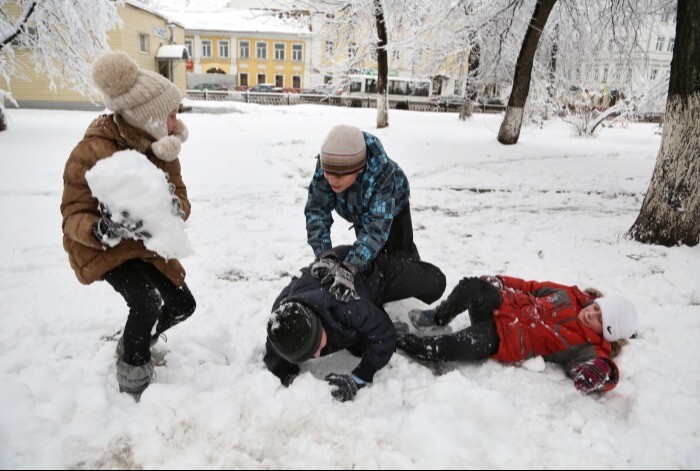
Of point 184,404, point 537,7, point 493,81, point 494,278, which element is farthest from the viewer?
point 493,81

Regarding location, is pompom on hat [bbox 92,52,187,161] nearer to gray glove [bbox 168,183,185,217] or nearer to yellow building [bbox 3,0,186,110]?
gray glove [bbox 168,183,185,217]

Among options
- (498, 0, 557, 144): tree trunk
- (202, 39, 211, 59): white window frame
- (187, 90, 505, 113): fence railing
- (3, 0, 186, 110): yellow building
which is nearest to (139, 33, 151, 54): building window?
(3, 0, 186, 110): yellow building

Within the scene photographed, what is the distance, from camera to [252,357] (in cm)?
282

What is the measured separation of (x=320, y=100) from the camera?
3178 centimetres

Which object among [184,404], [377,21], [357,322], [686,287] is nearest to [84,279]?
[184,404]

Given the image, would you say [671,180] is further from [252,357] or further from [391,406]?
[252,357]

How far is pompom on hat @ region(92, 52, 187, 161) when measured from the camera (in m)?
2.10

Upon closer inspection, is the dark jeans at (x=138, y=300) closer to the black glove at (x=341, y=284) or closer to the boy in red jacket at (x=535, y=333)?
the black glove at (x=341, y=284)

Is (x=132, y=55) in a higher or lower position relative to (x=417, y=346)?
higher

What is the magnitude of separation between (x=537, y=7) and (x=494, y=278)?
9.68 metres

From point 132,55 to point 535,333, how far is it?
79.4ft

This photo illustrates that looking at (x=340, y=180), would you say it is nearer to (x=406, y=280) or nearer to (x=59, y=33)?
(x=406, y=280)

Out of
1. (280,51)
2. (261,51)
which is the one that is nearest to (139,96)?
(280,51)

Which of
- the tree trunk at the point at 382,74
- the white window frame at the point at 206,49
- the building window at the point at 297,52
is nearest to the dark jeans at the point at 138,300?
the tree trunk at the point at 382,74
